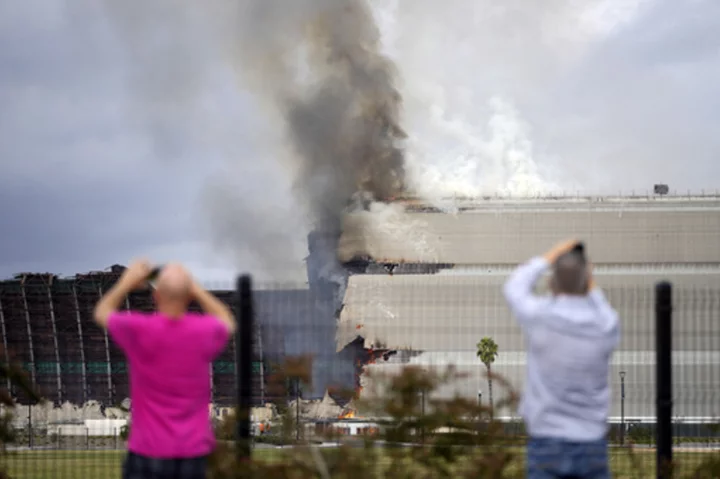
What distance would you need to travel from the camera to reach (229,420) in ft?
35.7

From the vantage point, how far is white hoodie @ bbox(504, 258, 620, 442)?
821 cm

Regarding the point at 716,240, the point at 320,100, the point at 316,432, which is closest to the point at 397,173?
the point at 320,100

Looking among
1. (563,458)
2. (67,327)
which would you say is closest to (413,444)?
(563,458)

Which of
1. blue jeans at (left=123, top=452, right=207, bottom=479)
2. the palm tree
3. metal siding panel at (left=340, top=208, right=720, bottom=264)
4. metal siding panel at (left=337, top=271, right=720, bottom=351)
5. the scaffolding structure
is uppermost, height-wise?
metal siding panel at (left=340, top=208, right=720, bottom=264)

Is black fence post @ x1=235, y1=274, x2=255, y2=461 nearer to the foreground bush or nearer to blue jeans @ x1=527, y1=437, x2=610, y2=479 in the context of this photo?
the foreground bush

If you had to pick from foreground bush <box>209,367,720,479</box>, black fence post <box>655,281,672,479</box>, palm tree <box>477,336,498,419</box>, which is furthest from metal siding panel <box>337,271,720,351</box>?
foreground bush <box>209,367,720,479</box>

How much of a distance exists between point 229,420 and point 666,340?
3.78 m

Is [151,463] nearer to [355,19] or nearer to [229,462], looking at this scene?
[229,462]

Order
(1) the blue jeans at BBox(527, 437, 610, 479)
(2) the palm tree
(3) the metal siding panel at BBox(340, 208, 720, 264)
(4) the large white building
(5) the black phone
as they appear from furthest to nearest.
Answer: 1. (3) the metal siding panel at BBox(340, 208, 720, 264)
2. (4) the large white building
3. (2) the palm tree
4. (5) the black phone
5. (1) the blue jeans at BBox(527, 437, 610, 479)

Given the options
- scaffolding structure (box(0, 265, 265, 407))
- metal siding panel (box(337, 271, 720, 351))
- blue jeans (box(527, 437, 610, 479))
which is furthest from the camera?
scaffolding structure (box(0, 265, 265, 407))

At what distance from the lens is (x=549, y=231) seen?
111125 mm

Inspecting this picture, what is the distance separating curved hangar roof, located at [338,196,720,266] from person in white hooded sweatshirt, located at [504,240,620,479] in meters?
103

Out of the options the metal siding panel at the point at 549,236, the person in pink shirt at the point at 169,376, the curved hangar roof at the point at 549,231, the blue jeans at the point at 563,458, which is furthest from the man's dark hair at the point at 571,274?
the curved hangar roof at the point at 549,231

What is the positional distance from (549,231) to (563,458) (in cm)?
10394
